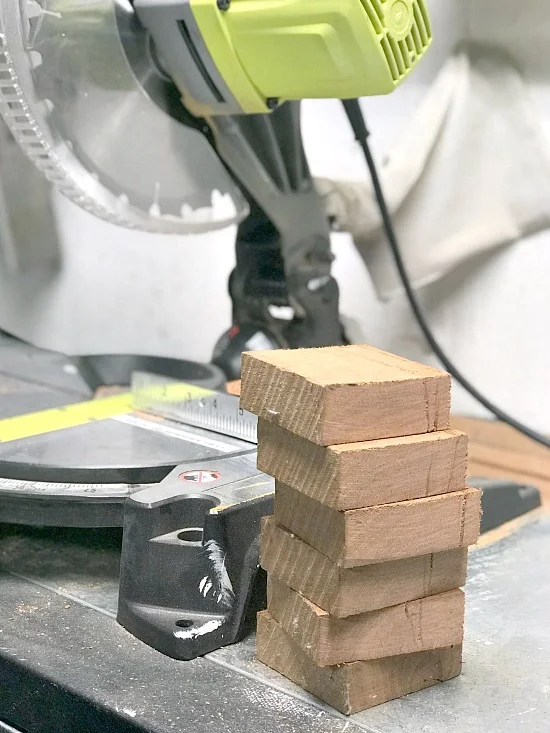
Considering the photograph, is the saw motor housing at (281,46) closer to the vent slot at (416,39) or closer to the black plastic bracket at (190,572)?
the vent slot at (416,39)

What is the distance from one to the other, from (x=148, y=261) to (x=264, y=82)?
2.30ft

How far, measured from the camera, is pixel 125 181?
1.04 metres

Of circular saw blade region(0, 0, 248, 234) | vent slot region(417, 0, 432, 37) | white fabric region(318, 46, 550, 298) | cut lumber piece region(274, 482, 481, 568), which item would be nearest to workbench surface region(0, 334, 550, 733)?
cut lumber piece region(274, 482, 481, 568)

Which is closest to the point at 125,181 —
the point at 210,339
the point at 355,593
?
the point at 210,339

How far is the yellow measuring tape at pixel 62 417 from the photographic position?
0.89m

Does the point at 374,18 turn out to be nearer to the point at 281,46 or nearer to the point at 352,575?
the point at 281,46

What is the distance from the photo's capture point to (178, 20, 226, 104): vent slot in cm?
96

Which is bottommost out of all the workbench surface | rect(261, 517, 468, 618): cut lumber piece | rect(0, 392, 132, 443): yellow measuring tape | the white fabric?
the workbench surface

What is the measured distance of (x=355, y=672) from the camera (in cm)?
56

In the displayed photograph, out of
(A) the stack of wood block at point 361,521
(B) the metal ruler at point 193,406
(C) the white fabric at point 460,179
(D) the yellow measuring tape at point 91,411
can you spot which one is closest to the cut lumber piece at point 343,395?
(A) the stack of wood block at point 361,521

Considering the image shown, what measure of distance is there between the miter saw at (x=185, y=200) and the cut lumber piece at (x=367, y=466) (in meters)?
0.11

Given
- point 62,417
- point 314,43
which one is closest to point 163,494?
point 62,417

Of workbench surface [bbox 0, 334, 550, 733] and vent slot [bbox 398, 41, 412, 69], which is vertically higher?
vent slot [bbox 398, 41, 412, 69]

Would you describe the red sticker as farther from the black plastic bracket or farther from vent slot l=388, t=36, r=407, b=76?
vent slot l=388, t=36, r=407, b=76
